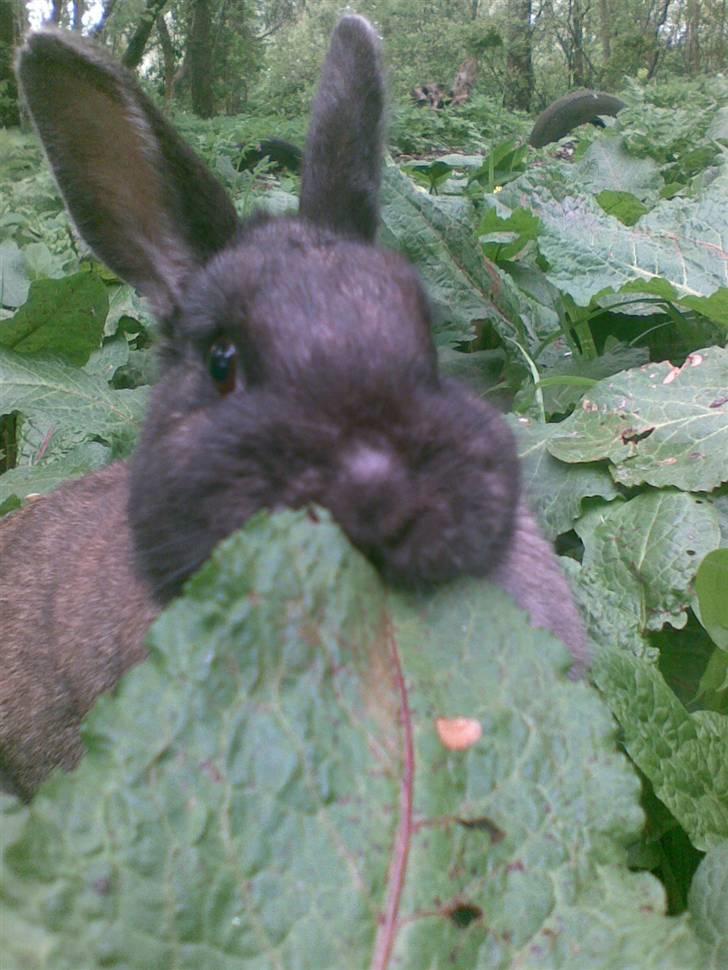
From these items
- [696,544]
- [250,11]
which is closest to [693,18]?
[250,11]

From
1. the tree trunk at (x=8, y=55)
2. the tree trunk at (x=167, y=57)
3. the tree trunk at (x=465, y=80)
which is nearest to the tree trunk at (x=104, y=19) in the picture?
the tree trunk at (x=8, y=55)

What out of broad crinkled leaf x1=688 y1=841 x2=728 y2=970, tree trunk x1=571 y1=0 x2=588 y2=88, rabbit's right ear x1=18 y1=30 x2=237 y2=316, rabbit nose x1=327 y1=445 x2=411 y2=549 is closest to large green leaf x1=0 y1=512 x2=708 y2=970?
rabbit nose x1=327 y1=445 x2=411 y2=549

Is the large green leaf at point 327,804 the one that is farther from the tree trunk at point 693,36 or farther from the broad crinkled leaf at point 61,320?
the tree trunk at point 693,36

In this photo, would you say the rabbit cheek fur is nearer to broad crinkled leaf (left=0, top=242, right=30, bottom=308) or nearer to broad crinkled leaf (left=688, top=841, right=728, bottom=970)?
broad crinkled leaf (left=688, top=841, right=728, bottom=970)

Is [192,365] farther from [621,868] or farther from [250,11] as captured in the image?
[250,11]

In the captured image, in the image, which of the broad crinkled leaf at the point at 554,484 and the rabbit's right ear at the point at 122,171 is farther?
the broad crinkled leaf at the point at 554,484

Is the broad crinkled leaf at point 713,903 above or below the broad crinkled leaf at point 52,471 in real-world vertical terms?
above

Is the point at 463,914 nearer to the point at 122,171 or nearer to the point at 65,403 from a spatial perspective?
the point at 122,171
